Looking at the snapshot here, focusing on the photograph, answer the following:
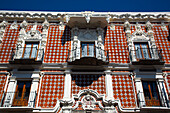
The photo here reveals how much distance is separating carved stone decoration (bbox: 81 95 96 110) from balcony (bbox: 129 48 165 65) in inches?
142

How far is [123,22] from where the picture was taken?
49.6 feet

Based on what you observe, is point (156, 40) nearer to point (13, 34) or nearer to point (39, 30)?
point (39, 30)

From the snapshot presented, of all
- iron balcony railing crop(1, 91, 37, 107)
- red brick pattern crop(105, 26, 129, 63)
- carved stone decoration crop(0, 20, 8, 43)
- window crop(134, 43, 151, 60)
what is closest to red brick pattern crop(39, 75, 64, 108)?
iron balcony railing crop(1, 91, 37, 107)

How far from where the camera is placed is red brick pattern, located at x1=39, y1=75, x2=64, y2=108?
11.2 m

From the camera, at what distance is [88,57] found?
11.9 meters

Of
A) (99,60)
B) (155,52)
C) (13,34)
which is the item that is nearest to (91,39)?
(99,60)

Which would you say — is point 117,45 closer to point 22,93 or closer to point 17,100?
point 22,93

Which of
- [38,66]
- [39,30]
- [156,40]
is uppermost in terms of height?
[39,30]

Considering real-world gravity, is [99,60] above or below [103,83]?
above

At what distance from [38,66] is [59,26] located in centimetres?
404

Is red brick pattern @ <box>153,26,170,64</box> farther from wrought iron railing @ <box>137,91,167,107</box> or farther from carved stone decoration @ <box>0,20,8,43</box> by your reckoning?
carved stone decoration @ <box>0,20,8,43</box>

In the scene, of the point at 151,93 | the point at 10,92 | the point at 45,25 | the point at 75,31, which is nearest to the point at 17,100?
the point at 10,92

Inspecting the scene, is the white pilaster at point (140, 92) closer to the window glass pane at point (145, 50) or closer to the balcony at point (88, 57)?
the window glass pane at point (145, 50)

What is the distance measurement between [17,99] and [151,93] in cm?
806
